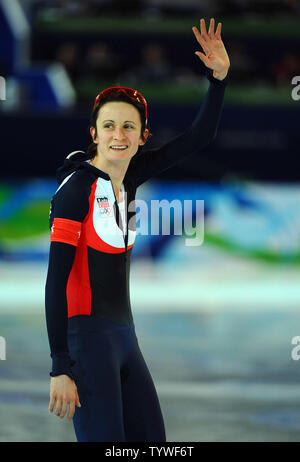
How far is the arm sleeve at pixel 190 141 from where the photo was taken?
126 inches

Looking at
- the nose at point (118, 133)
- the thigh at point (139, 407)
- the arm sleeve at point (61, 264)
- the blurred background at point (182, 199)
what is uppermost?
the blurred background at point (182, 199)

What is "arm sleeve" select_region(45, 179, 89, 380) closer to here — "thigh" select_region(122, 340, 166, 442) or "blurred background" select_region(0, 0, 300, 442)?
"thigh" select_region(122, 340, 166, 442)

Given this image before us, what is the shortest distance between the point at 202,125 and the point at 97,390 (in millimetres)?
1054

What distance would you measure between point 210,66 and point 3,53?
513 inches

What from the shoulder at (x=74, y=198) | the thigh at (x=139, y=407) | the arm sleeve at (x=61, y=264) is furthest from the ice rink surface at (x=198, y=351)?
the shoulder at (x=74, y=198)

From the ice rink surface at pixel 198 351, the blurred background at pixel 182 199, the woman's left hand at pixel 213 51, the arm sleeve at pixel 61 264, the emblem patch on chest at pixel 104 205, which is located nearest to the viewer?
the arm sleeve at pixel 61 264

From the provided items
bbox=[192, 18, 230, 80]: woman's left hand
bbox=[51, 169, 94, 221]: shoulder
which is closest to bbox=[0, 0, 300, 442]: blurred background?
bbox=[51, 169, 94, 221]: shoulder

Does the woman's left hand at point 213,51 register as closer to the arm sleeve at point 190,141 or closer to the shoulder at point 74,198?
the arm sleeve at point 190,141

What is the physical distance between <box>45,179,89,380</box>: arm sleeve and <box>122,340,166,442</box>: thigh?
0.29 m

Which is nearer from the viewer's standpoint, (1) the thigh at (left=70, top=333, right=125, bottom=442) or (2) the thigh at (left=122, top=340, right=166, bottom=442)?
(1) the thigh at (left=70, top=333, right=125, bottom=442)

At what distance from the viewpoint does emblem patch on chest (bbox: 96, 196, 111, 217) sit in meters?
2.99

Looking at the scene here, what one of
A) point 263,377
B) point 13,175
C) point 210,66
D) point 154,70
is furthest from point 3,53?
point 210,66

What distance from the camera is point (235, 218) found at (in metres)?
12.3

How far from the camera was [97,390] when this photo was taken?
2908 millimetres
